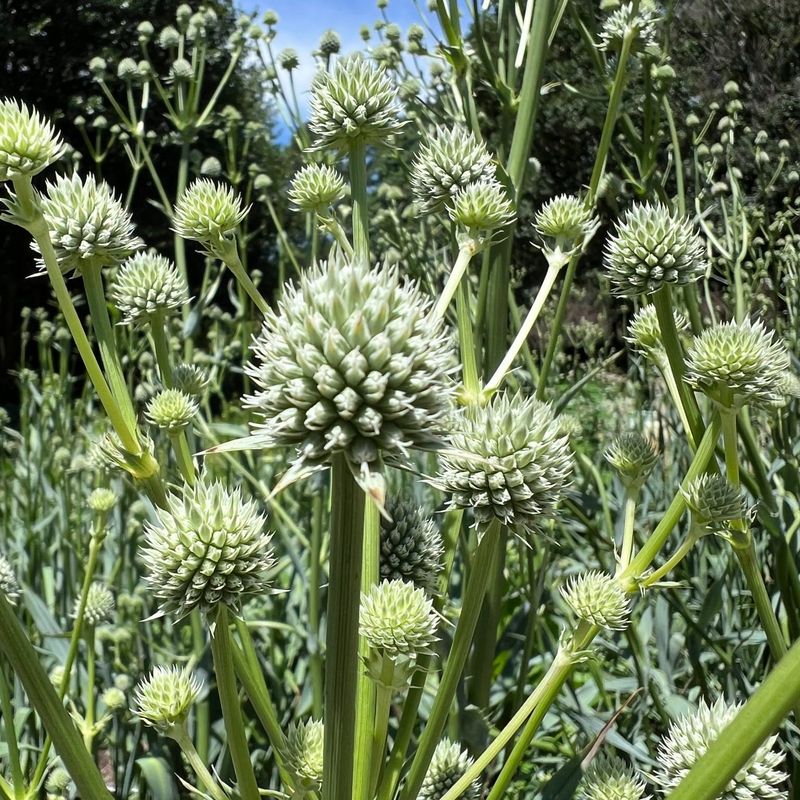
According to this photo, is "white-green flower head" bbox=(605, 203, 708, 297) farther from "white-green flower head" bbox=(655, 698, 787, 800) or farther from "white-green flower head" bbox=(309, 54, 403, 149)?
"white-green flower head" bbox=(655, 698, 787, 800)

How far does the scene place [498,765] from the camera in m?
1.86

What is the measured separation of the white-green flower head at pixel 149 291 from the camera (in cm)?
126

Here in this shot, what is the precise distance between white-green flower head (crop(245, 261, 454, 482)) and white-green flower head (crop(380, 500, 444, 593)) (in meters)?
0.45

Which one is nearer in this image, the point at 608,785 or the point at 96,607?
the point at 608,785

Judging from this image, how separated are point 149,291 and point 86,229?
205 mm

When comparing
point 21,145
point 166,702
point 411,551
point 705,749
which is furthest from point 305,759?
point 21,145

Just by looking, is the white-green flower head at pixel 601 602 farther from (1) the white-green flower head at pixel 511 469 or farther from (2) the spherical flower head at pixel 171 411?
(2) the spherical flower head at pixel 171 411

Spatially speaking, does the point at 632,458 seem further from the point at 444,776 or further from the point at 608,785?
the point at 444,776

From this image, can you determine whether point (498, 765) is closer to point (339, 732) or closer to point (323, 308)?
point (339, 732)

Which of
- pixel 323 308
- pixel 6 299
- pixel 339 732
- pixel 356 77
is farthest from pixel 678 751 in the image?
pixel 6 299

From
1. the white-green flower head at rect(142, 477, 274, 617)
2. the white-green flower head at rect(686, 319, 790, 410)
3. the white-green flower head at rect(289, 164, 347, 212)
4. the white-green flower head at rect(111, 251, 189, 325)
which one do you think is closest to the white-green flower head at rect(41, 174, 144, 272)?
the white-green flower head at rect(111, 251, 189, 325)

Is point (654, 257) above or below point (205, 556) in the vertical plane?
above

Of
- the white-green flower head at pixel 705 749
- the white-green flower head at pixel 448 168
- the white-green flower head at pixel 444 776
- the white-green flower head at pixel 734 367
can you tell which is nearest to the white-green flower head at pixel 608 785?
the white-green flower head at pixel 705 749

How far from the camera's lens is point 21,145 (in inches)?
34.0
